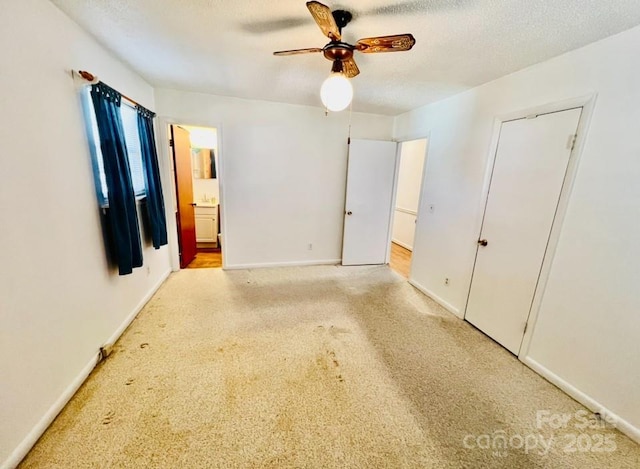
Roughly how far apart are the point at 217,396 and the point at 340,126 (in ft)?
11.3

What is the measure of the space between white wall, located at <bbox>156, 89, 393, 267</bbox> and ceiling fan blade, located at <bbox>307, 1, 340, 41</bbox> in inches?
84.9

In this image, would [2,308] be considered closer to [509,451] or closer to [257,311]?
[257,311]

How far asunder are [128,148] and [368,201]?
297 cm

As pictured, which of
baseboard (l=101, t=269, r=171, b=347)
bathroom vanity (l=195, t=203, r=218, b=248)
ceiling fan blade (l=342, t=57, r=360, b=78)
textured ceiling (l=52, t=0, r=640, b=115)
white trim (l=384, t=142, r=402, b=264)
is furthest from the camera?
bathroom vanity (l=195, t=203, r=218, b=248)

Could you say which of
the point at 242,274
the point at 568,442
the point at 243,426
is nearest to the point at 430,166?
the point at 568,442

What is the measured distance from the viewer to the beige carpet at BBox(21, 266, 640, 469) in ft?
4.27

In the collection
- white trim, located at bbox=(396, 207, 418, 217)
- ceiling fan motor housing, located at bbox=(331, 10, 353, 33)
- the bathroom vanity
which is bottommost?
the bathroom vanity

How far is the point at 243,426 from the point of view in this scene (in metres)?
1.43

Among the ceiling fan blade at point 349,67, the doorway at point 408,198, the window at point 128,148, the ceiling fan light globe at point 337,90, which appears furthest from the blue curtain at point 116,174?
the doorway at point 408,198

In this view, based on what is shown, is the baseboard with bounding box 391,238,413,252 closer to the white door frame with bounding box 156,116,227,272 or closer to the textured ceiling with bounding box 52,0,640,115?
the textured ceiling with bounding box 52,0,640,115

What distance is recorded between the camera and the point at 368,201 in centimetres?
391

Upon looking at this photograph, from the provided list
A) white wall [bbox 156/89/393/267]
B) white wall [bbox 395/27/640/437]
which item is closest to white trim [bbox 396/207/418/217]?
white wall [bbox 156/89/393/267]

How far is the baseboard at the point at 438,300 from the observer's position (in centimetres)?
271

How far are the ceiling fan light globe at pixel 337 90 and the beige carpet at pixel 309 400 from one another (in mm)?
1848
